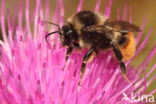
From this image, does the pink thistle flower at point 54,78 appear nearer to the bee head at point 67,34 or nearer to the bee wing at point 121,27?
the bee head at point 67,34

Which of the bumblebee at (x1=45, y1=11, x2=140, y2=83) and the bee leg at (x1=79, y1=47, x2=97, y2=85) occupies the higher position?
the bumblebee at (x1=45, y1=11, x2=140, y2=83)

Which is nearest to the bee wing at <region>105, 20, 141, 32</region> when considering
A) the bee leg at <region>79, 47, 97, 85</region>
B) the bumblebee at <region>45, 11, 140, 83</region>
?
the bumblebee at <region>45, 11, 140, 83</region>

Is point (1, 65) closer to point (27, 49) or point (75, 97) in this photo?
point (27, 49)

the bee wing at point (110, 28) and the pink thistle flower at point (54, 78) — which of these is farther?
the bee wing at point (110, 28)

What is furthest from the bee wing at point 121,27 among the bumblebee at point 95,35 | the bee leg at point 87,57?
the bee leg at point 87,57

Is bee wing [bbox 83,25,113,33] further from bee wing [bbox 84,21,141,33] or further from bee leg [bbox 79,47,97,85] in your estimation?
bee leg [bbox 79,47,97,85]

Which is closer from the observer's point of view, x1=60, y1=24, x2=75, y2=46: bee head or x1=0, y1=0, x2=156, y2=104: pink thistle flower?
x1=0, y1=0, x2=156, y2=104: pink thistle flower

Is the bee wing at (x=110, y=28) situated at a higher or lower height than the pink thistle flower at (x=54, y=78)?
higher
